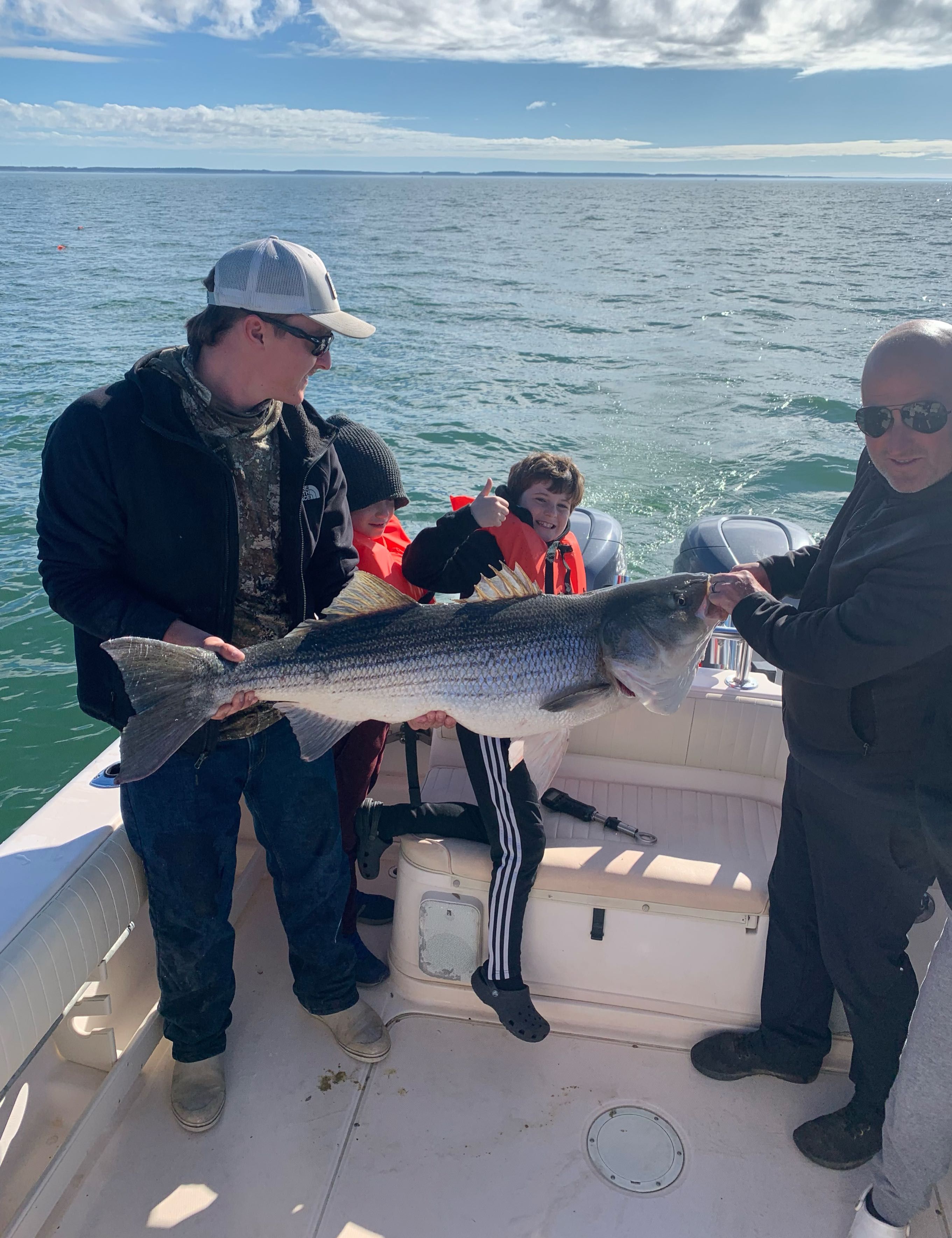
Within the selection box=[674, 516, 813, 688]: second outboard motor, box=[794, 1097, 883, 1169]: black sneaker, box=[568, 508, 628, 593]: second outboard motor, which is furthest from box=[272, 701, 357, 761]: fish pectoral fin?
box=[674, 516, 813, 688]: second outboard motor

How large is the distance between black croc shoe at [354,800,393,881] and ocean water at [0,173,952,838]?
12.4ft

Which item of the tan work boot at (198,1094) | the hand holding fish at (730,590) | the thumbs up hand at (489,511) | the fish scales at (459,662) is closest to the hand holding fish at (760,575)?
the hand holding fish at (730,590)

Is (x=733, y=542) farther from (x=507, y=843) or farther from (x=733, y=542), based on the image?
(x=507, y=843)

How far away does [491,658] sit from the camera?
10.0ft

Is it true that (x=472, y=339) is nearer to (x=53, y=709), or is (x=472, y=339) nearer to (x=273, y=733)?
(x=53, y=709)

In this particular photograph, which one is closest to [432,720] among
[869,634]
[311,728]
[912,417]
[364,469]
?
[311,728]

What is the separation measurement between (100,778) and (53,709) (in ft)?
14.9

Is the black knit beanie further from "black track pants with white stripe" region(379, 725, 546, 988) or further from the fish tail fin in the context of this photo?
the fish tail fin

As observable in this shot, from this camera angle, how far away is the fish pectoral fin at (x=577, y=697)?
3.05 meters

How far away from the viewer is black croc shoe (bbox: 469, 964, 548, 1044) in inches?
134

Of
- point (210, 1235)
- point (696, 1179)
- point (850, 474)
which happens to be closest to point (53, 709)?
point (210, 1235)

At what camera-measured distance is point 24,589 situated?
9492mm

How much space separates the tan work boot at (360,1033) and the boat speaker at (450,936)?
287 mm

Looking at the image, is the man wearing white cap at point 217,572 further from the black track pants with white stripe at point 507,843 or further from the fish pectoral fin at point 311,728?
the black track pants with white stripe at point 507,843
